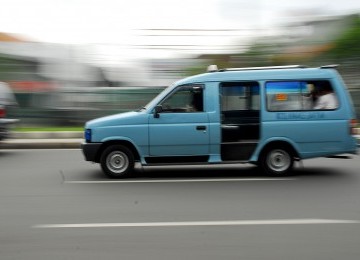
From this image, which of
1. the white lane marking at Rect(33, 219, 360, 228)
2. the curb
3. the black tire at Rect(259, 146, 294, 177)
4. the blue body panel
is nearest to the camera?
the white lane marking at Rect(33, 219, 360, 228)

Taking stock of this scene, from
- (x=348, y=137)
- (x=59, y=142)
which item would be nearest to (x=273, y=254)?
(x=348, y=137)

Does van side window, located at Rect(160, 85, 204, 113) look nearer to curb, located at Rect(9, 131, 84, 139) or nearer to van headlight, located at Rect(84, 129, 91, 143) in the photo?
van headlight, located at Rect(84, 129, 91, 143)

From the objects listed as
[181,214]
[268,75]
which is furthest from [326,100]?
[181,214]

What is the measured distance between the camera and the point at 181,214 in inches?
271

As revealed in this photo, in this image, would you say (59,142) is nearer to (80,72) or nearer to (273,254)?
(80,72)

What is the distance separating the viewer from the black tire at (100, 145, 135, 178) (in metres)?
9.48

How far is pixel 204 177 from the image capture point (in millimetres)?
9680

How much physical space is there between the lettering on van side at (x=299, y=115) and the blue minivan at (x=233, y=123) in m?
0.02

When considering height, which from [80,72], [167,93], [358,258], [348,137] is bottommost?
[358,258]

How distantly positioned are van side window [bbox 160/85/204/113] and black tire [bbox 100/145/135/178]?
3.27 ft

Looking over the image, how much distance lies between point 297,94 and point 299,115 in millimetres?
362

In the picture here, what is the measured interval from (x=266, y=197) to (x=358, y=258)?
2.82 metres

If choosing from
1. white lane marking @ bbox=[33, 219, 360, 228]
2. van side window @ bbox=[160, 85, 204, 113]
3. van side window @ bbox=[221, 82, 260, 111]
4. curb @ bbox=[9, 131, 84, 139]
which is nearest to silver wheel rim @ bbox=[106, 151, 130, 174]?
van side window @ bbox=[160, 85, 204, 113]

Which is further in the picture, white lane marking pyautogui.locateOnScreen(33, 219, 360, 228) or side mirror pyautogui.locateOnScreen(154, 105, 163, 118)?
side mirror pyautogui.locateOnScreen(154, 105, 163, 118)
